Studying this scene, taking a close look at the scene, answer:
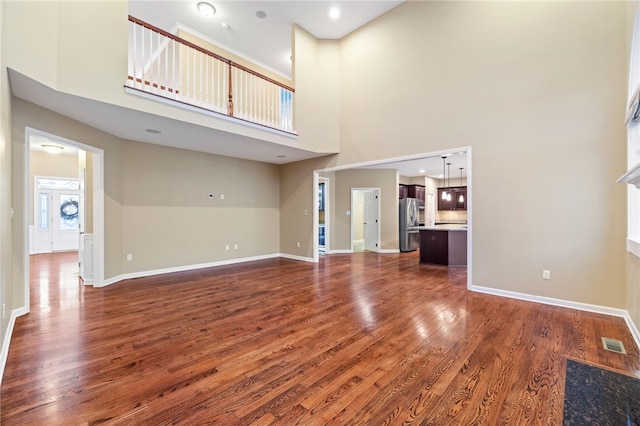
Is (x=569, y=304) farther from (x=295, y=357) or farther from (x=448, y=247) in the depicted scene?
(x=295, y=357)

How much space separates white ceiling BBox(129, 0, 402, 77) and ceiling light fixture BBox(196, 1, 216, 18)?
0.24 feet

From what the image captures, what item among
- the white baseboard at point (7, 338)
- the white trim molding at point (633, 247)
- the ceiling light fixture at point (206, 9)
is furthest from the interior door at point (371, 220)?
the white baseboard at point (7, 338)

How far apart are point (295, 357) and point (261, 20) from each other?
21.1ft

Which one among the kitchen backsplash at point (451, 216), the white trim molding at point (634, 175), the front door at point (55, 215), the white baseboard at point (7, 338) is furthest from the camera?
the kitchen backsplash at point (451, 216)

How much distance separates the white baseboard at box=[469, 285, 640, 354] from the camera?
286cm

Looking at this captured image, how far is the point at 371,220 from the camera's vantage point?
8875 mm

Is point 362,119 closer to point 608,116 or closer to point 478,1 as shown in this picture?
point 478,1

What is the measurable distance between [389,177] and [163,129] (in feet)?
20.6

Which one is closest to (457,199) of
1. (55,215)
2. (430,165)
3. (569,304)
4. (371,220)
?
(430,165)

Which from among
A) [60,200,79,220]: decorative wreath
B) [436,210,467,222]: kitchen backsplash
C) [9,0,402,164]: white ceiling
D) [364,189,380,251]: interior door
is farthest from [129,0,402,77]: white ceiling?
[436,210,467,222]: kitchen backsplash

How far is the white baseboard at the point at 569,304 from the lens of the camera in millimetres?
2855

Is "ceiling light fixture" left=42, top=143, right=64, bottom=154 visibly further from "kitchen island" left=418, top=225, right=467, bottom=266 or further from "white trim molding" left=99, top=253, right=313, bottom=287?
"kitchen island" left=418, top=225, right=467, bottom=266

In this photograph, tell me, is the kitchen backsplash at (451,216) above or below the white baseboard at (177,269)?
above

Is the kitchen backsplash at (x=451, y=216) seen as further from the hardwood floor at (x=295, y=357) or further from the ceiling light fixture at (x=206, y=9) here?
the ceiling light fixture at (x=206, y=9)
